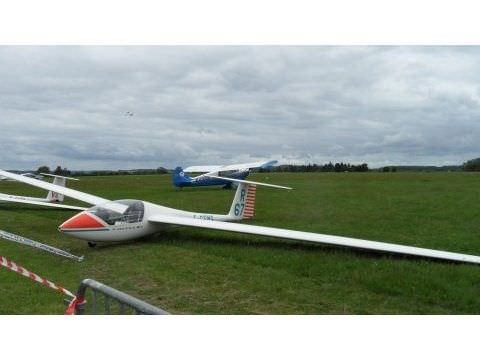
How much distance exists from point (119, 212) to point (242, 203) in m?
4.70

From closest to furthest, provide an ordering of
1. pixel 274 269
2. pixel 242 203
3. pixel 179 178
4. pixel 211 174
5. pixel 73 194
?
pixel 274 269 < pixel 73 194 < pixel 242 203 < pixel 179 178 < pixel 211 174

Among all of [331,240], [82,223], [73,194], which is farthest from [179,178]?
[331,240]

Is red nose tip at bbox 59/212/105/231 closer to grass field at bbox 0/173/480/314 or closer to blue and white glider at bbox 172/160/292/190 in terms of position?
grass field at bbox 0/173/480/314

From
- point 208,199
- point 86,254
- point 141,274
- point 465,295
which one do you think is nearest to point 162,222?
point 86,254

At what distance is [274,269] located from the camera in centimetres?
807

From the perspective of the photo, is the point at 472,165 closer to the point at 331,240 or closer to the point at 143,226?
the point at 331,240

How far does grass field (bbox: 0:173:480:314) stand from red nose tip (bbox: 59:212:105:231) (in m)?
0.65

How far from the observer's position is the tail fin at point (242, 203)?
14.1 metres

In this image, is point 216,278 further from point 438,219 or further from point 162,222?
point 438,219

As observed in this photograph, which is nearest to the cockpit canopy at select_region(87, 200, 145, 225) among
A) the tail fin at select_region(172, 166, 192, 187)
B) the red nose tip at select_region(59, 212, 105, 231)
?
the red nose tip at select_region(59, 212, 105, 231)

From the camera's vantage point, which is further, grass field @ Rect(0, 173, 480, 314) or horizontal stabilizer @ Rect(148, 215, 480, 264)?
horizontal stabilizer @ Rect(148, 215, 480, 264)

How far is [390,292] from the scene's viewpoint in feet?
21.8

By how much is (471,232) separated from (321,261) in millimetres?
5878

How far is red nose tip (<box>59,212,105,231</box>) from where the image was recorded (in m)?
9.91
